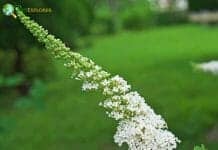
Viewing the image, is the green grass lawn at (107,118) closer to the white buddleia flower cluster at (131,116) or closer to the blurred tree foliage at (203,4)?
the white buddleia flower cluster at (131,116)

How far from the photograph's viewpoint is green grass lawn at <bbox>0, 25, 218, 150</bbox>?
907cm

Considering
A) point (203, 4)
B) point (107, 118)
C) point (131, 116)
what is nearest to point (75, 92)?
point (107, 118)

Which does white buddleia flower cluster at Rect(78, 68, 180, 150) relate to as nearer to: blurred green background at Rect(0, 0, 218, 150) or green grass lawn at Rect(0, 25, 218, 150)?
blurred green background at Rect(0, 0, 218, 150)

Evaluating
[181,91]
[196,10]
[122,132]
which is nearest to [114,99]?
[122,132]

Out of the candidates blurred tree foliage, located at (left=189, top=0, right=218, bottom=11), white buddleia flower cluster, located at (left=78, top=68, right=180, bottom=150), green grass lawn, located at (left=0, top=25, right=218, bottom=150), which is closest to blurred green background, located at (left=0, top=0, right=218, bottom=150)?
green grass lawn, located at (left=0, top=25, right=218, bottom=150)

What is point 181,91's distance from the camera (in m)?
12.8

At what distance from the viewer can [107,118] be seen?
1038 centimetres

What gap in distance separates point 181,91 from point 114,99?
35.1ft

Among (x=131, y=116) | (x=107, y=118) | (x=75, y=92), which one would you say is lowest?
(x=131, y=116)

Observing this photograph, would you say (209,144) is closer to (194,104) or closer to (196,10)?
(194,104)

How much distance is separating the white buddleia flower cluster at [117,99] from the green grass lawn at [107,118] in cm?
272

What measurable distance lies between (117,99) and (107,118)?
8.24 m

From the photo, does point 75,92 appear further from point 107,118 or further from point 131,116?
point 131,116

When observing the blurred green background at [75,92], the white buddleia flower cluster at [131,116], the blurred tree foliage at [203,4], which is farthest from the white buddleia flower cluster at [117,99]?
the blurred tree foliage at [203,4]
